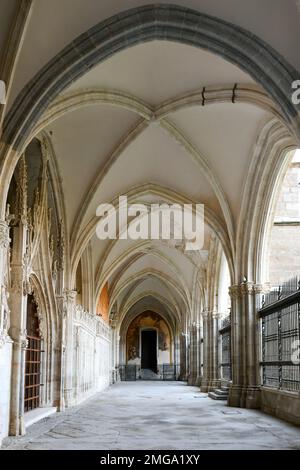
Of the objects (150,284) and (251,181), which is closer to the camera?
(251,181)

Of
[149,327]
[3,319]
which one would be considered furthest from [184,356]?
[3,319]

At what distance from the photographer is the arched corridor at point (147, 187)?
335 inches

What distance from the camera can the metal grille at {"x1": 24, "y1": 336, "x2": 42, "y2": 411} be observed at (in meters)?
11.9

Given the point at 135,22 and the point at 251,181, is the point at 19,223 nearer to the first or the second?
the point at 135,22

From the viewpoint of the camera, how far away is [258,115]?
466 inches

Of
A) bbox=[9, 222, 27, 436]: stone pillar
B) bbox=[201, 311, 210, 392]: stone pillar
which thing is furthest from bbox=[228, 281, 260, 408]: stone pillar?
bbox=[9, 222, 27, 436]: stone pillar

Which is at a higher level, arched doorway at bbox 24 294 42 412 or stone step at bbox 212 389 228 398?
arched doorway at bbox 24 294 42 412

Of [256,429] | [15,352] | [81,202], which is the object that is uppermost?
[81,202]

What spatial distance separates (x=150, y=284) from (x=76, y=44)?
83.6ft

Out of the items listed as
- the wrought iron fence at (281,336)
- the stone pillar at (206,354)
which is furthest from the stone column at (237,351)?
the stone pillar at (206,354)

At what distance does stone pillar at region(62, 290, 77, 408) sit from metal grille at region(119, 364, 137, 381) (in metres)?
23.0

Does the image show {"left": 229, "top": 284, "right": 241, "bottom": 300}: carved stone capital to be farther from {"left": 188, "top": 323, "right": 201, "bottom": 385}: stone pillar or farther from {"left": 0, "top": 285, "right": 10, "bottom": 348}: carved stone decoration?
{"left": 188, "top": 323, "right": 201, "bottom": 385}: stone pillar

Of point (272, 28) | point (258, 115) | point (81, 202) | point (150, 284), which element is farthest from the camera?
point (150, 284)
